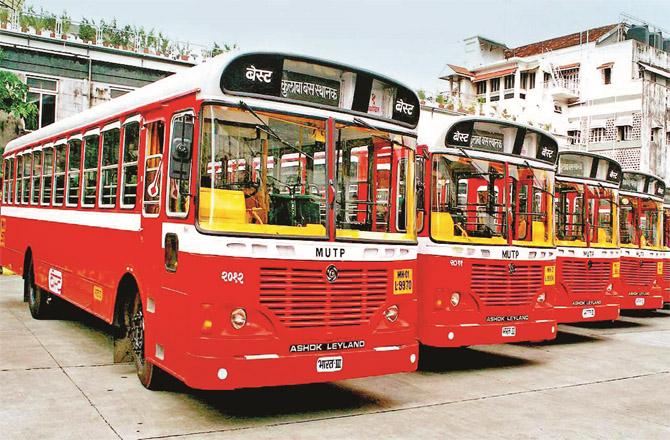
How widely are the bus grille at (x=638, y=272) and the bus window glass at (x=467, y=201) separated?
5.82m

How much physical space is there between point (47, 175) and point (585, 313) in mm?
8681

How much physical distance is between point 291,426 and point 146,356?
165cm

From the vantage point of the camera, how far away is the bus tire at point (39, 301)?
38.3 ft

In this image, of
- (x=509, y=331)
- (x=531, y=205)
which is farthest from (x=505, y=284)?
(x=531, y=205)

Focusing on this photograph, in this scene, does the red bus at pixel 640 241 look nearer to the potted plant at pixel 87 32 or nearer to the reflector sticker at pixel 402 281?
the reflector sticker at pixel 402 281

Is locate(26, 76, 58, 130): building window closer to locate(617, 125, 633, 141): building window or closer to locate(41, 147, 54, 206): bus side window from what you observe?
locate(41, 147, 54, 206): bus side window

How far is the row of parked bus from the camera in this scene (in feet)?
19.6

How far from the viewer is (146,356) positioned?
273 inches

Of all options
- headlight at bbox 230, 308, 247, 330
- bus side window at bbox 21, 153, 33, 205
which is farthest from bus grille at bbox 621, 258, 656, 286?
bus side window at bbox 21, 153, 33, 205

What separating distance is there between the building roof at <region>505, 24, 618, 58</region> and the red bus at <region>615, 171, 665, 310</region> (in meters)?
33.4

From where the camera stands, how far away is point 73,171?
986 centimetres

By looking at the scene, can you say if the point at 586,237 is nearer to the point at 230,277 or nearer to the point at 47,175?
the point at 230,277

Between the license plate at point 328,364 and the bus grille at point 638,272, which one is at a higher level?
the bus grille at point 638,272

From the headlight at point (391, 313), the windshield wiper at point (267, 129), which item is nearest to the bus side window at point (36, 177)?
the windshield wiper at point (267, 129)
